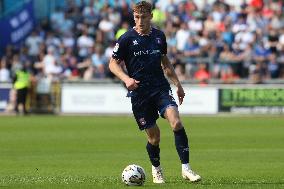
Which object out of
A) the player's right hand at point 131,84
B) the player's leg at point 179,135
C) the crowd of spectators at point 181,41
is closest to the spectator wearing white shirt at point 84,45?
the crowd of spectators at point 181,41

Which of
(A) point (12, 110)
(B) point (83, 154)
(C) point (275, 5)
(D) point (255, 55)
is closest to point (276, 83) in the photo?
(D) point (255, 55)

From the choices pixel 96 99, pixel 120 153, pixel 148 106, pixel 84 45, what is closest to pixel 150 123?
pixel 148 106

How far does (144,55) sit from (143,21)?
487 millimetres

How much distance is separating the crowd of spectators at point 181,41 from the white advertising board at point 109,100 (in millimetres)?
796

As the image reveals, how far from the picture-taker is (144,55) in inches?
463

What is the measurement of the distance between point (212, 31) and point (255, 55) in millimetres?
2097

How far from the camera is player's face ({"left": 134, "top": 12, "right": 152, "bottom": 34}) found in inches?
450

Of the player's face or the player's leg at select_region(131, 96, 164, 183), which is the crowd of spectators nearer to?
the player's leg at select_region(131, 96, 164, 183)

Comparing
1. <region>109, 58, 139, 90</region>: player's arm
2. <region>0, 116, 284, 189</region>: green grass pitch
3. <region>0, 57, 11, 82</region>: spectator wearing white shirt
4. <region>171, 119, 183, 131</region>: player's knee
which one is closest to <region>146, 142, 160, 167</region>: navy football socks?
<region>0, 116, 284, 189</region>: green grass pitch

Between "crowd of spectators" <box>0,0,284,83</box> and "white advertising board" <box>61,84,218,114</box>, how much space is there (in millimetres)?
796

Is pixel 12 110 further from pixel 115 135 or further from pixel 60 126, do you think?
pixel 115 135

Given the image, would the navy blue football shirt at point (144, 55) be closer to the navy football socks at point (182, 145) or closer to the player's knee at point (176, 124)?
the player's knee at point (176, 124)

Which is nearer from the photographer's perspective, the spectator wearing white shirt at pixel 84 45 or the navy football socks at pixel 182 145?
the navy football socks at pixel 182 145

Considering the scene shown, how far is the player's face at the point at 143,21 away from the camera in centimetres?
1144
